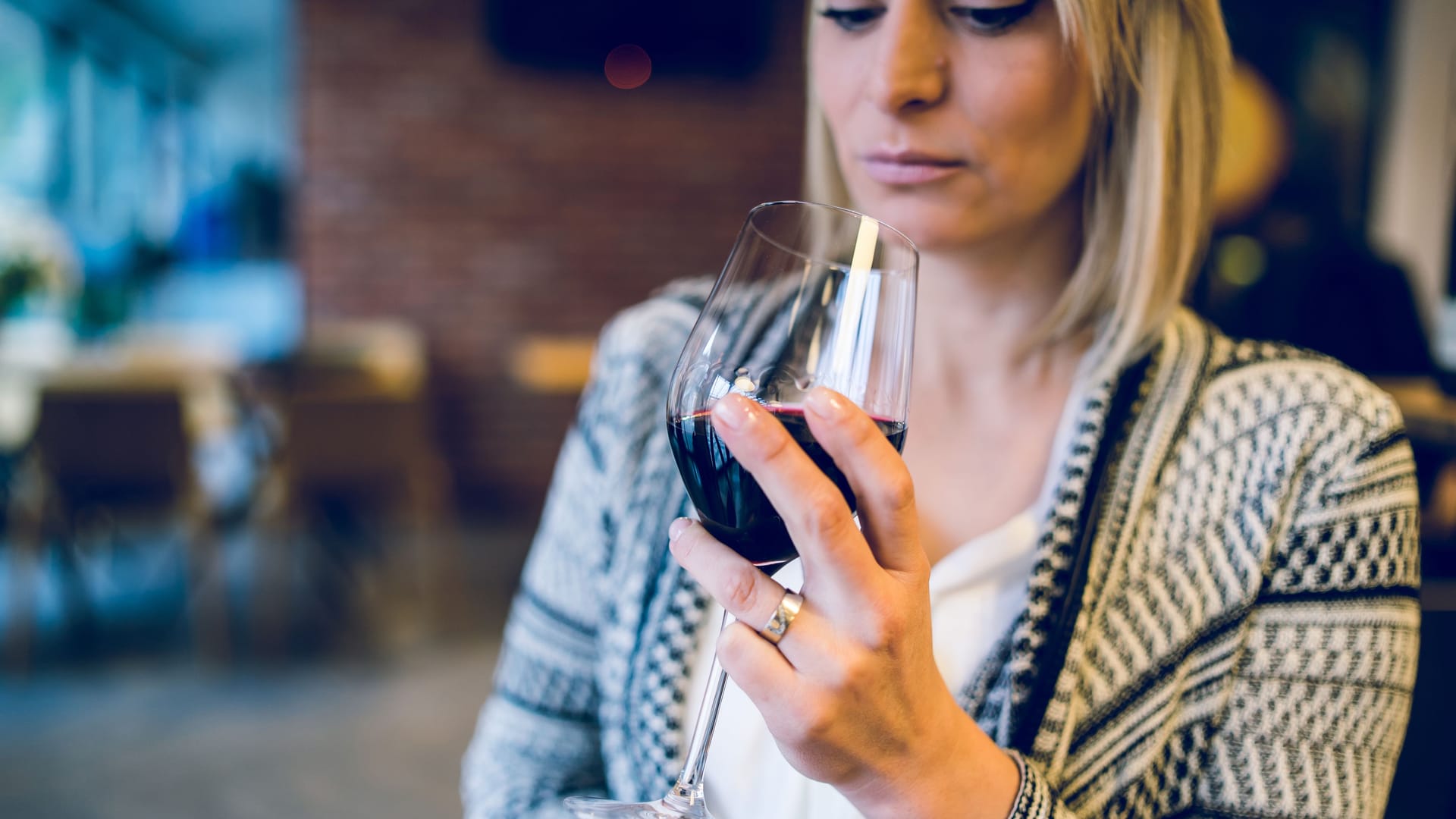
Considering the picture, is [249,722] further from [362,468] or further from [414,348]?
[414,348]

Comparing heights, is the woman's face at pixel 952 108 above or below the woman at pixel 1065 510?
above

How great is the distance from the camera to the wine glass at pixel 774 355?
0.55m

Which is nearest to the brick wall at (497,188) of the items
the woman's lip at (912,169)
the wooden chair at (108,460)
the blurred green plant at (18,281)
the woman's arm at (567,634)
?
the blurred green plant at (18,281)

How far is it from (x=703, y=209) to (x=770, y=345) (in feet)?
15.7

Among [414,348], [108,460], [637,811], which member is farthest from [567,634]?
[414,348]

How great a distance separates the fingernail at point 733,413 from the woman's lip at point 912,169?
0.35m

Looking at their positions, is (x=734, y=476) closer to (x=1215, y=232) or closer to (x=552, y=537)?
(x=552, y=537)

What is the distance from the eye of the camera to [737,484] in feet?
1.80

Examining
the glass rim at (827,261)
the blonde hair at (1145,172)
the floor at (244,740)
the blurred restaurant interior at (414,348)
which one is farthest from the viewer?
the blurred restaurant interior at (414,348)

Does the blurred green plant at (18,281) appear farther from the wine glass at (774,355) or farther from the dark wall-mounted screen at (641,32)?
the wine glass at (774,355)

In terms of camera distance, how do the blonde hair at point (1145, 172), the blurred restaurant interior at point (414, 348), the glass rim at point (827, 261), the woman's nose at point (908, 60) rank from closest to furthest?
1. the glass rim at point (827, 261)
2. the woman's nose at point (908, 60)
3. the blonde hair at point (1145, 172)
4. the blurred restaurant interior at point (414, 348)

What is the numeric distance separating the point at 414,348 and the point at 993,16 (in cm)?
459

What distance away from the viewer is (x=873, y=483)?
0.47 metres

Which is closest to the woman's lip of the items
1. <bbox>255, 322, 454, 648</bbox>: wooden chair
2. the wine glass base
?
the wine glass base
